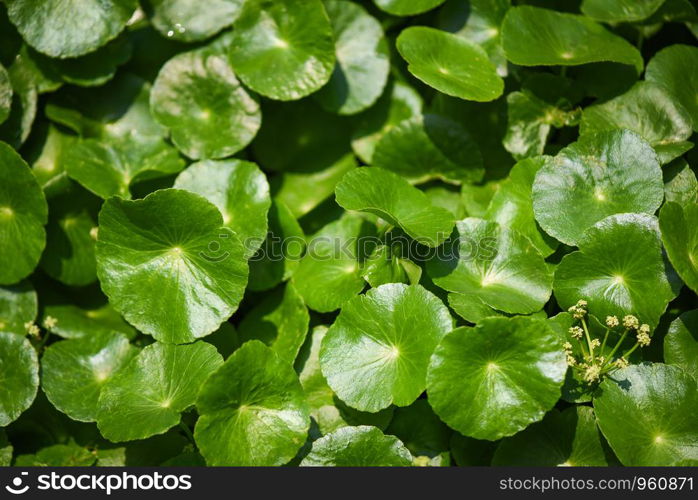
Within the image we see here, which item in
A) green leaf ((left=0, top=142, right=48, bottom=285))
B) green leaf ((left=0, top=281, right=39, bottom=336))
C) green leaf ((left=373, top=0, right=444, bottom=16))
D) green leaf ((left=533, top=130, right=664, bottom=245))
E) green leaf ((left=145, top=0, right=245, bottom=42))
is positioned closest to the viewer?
green leaf ((left=533, top=130, right=664, bottom=245))

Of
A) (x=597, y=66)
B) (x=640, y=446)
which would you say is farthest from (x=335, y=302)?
(x=597, y=66)

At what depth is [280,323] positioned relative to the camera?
2.64 m

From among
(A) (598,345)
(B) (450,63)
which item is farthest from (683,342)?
(B) (450,63)

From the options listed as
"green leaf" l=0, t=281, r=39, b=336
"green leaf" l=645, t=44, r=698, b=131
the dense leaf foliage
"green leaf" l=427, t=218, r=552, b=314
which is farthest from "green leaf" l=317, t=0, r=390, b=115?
"green leaf" l=0, t=281, r=39, b=336

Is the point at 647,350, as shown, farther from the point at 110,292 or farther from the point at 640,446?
the point at 110,292

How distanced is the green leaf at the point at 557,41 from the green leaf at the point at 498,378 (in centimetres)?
112

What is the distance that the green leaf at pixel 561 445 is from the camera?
2.22 meters

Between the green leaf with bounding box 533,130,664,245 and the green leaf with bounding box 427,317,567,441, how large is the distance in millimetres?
473

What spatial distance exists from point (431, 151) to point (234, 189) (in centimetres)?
84

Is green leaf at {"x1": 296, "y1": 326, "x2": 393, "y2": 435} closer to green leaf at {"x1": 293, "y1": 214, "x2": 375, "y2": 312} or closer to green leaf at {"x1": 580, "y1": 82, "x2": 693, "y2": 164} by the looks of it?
green leaf at {"x1": 293, "y1": 214, "x2": 375, "y2": 312}

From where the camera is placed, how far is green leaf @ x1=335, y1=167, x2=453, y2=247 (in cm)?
226

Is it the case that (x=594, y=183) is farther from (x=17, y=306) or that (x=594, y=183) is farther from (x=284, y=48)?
(x=17, y=306)

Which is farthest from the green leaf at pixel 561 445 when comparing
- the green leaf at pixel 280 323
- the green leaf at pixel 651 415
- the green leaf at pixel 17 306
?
the green leaf at pixel 17 306

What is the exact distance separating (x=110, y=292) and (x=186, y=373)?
1.29 feet
